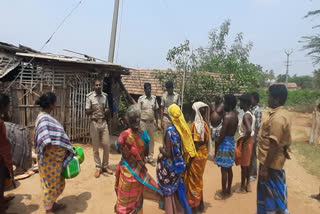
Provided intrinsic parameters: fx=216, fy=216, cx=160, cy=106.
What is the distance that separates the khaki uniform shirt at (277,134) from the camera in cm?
252

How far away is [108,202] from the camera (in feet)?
11.9

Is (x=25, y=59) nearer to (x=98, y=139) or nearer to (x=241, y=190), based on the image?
(x=98, y=139)

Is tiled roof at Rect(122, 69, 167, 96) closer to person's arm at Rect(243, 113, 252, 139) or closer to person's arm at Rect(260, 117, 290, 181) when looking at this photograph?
person's arm at Rect(243, 113, 252, 139)

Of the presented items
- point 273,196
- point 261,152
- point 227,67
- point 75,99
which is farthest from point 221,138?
point 227,67

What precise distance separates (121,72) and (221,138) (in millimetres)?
5294

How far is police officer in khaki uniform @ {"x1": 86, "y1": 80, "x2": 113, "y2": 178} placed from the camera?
4.64 m

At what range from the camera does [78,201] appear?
3631 mm

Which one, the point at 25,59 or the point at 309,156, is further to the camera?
the point at 309,156

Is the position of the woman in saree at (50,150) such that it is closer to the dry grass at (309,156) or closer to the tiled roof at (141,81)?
the dry grass at (309,156)

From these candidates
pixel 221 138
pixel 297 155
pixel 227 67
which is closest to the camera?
pixel 221 138

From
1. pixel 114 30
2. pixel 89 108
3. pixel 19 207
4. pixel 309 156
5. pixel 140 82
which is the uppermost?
pixel 114 30

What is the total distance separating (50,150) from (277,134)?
2888mm

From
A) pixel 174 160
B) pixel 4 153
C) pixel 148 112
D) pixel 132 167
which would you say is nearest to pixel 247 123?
pixel 174 160

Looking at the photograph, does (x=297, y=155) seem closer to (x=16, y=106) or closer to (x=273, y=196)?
(x=273, y=196)
